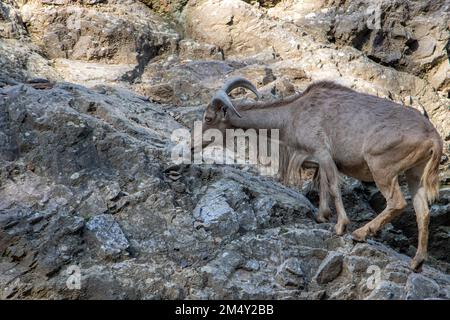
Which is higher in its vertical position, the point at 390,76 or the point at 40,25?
the point at 40,25

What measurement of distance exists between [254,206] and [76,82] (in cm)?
498

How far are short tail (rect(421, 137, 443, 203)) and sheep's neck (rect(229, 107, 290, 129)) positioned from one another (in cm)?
250

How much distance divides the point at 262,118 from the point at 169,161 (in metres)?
1.92

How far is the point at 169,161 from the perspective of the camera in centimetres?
1071

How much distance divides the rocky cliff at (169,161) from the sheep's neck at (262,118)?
775mm

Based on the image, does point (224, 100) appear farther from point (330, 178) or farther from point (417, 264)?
point (417, 264)

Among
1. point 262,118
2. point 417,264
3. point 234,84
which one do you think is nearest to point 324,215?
point 417,264

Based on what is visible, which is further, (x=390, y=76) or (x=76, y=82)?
(x=390, y=76)

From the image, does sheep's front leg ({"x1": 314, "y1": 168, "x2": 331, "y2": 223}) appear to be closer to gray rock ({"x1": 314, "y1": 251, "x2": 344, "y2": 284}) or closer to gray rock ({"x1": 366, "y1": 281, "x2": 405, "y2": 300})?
gray rock ({"x1": 314, "y1": 251, "x2": 344, "y2": 284})

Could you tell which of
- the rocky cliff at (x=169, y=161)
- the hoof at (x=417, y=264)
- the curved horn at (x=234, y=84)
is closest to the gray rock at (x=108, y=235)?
the rocky cliff at (x=169, y=161)

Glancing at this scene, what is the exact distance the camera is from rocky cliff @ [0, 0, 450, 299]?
8.84m
